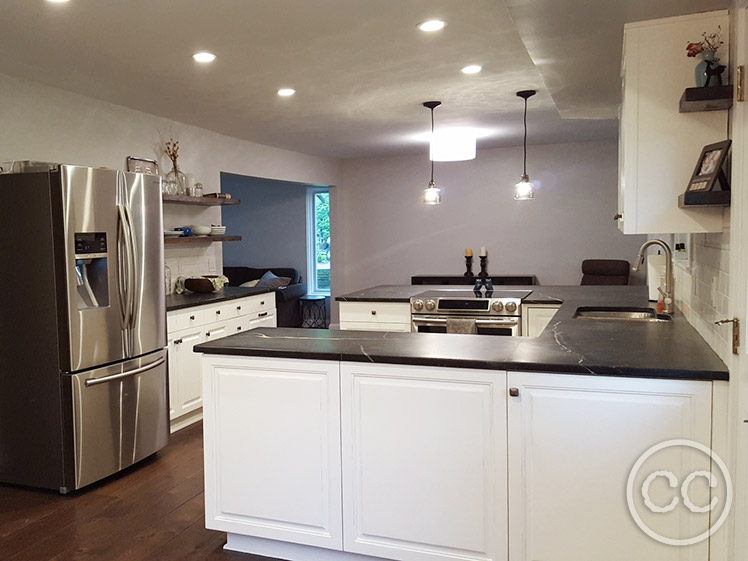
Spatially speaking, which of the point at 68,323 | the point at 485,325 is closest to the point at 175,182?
the point at 68,323

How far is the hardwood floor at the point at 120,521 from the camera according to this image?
2.56 metres

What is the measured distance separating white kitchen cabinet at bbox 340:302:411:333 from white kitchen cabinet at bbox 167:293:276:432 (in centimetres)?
90

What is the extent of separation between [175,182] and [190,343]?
1.46 metres

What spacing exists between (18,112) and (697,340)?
387 cm

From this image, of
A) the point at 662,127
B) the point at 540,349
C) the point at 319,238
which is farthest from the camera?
the point at 319,238

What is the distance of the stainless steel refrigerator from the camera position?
121 inches

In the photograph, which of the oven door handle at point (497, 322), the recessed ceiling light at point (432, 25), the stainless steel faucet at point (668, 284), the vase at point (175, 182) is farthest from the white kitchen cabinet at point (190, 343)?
the stainless steel faucet at point (668, 284)

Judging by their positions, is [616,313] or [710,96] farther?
Result: [616,313]

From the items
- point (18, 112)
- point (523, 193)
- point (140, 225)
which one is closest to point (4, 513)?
point (140, 225)

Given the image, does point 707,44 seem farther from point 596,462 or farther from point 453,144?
point 453,144

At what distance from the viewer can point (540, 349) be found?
226cm

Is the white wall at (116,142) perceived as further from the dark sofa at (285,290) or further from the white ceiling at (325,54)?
the dark sofa at (285,290)

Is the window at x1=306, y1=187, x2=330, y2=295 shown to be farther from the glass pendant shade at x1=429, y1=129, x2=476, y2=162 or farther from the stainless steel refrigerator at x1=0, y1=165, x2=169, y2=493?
the stainless steel refrigerator at x1=0, y1=165, x2=169, y2=493

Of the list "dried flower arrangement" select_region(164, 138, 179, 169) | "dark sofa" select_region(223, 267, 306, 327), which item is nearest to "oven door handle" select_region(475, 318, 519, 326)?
"dried flower arrangement" select_region(164, 138, 179, 169)
